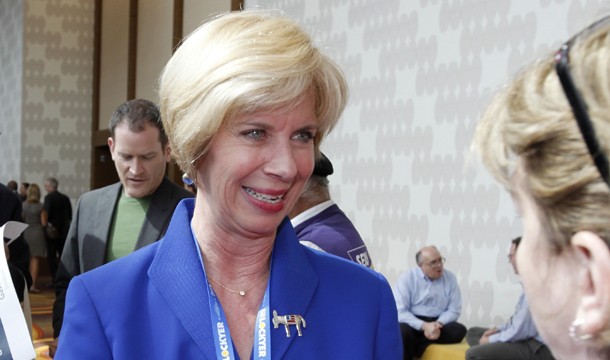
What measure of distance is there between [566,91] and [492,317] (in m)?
5.11

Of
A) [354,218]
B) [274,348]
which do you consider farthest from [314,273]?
[354,218]

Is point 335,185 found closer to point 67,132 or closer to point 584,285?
point 584,285

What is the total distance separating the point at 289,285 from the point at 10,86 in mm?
13403

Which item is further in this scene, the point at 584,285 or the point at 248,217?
the point at 248,217

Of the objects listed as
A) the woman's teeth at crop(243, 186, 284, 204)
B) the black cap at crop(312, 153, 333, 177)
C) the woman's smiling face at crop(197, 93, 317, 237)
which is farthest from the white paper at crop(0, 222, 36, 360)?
the black cap at crop(312, 153, 333, 177)

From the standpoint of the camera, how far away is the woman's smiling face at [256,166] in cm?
126

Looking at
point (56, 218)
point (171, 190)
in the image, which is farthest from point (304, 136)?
point (56, 218)

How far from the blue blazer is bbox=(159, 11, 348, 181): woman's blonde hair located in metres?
0.24

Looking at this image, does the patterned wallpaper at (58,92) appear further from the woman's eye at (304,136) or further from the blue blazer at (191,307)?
the woman's eye at (304,136)

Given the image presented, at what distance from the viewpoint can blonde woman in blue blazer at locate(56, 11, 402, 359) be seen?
3.96 ft

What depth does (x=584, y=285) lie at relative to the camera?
692 mm

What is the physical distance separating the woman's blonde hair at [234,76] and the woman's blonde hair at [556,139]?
55 cm

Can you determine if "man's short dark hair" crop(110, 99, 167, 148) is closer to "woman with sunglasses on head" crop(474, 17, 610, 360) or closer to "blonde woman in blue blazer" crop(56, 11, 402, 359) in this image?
"blonde woman in blue blazer" crop(56, 11, 402, 359)

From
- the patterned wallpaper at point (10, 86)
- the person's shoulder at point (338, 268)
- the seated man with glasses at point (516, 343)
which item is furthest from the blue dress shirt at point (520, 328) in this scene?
the patterned wallpaper at point (10, 86)
